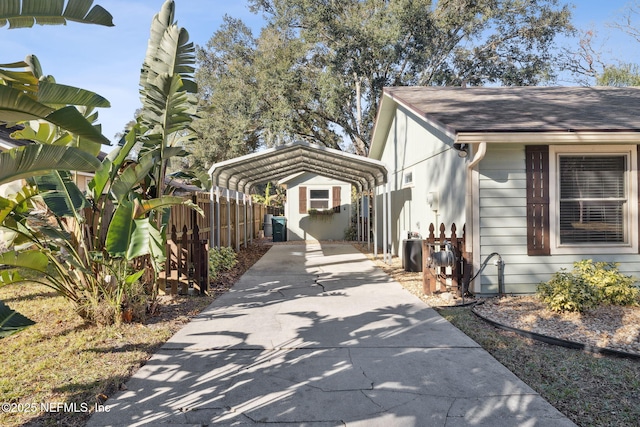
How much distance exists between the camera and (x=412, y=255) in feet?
30.6

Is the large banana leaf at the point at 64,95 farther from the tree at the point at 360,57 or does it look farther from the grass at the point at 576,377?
the tree at the point at 360,57

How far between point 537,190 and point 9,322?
6.91 meters

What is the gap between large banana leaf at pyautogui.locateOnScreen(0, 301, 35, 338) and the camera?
2.48m

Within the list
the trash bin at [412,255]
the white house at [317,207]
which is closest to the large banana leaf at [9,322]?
the trash bin at [412,255]

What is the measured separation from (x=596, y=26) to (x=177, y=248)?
26897 mm

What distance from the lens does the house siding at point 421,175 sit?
24.7 feet

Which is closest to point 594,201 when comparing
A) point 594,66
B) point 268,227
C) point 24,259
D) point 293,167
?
point 24,259

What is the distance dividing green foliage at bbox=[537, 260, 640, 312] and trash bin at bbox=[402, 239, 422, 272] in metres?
3.06

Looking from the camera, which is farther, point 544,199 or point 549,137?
point 544,199

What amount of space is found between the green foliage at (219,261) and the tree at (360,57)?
10911mm

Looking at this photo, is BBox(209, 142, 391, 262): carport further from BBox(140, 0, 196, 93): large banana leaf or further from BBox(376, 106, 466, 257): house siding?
BBox(140, 0, 196, 93): large banana leaf

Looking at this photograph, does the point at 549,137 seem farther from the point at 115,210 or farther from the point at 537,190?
the point at 115,210

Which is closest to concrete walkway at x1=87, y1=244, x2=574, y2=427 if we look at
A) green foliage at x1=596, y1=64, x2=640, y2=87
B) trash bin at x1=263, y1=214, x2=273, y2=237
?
trash bin at x1=263, y1=214, x2=273, y2=237

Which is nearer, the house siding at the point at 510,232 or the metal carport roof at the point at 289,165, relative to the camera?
the house siding at the point at 510,232
